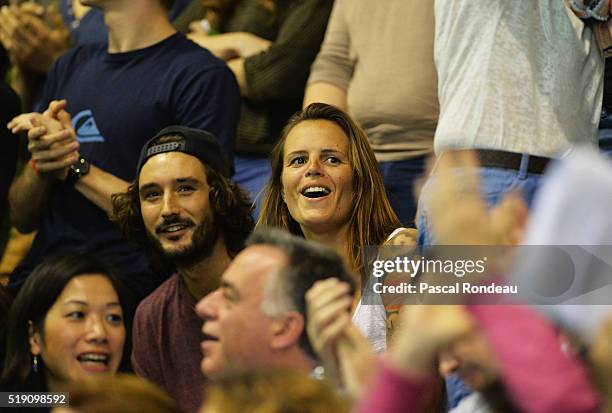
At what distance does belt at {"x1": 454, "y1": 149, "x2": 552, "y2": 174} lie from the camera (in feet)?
9.18

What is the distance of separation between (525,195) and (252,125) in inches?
82.1

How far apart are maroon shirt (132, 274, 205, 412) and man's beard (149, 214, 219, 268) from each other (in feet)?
0.29

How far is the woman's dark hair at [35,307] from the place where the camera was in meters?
3.64

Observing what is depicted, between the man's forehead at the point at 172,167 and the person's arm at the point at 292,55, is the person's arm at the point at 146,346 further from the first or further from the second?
the person's arm at the point at 292,55

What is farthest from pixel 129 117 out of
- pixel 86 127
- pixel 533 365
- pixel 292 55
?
pixel 533 365

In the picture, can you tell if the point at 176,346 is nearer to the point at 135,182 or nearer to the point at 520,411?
the point at 135,182

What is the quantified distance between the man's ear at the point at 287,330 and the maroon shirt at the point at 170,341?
48.0 inches

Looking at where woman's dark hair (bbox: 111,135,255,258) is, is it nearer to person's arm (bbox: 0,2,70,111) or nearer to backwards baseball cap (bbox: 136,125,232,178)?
backwards baseball cap (bbox: 136,125,232,178)

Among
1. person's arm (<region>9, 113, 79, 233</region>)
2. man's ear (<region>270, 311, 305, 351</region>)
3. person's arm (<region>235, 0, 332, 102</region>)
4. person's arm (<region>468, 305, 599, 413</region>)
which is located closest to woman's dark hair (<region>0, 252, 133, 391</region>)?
person's arm (<region>9, 113, 79, 233</region>)

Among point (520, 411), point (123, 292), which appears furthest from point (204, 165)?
point (520, 411)

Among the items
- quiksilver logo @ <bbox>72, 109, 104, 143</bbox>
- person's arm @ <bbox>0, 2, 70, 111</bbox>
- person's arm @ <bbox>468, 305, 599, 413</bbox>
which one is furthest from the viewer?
person's arm @ <bbox>0, 2, 70, 111</bbox>

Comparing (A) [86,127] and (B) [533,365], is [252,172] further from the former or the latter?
(B) [533,365]

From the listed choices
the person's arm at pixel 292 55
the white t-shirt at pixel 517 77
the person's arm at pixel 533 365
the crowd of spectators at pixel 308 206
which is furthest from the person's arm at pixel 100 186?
the person's arm at pixel 533 365

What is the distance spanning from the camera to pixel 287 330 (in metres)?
2.56
